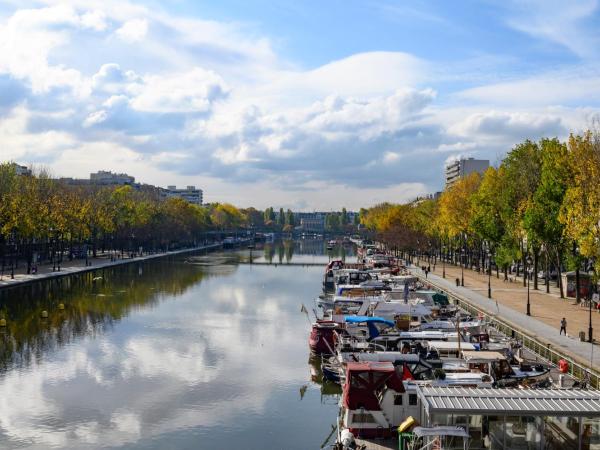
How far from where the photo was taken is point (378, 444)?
33.8m

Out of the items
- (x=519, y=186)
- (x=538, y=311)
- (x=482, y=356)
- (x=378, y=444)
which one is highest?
(x=519, y=186)

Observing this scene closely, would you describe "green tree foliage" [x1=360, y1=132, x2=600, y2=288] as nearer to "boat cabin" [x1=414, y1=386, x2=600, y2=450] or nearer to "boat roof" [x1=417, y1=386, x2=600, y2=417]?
"boat roof" [x1=417, y1=386, x2=600, y2=417]

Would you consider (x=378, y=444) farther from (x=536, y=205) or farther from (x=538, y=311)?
(x=536, y=205)

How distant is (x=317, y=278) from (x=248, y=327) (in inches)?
2430

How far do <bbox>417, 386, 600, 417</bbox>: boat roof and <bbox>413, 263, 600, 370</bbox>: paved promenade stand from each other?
17.7 meters

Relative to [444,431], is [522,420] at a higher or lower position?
higher

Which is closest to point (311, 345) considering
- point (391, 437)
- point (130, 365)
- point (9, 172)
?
point (130, 365)

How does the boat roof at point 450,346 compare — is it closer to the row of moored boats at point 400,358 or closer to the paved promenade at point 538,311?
the row of moored boats at point 400,358

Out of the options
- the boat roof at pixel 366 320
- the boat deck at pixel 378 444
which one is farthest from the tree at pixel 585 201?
the boat deck at pixel 378 444

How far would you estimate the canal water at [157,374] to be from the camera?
125 ft

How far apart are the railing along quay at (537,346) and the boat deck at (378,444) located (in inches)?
563

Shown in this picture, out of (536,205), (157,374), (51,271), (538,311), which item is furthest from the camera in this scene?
(51,271)

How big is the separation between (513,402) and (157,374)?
3023 cm

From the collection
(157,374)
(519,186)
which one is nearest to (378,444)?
(157,374)
